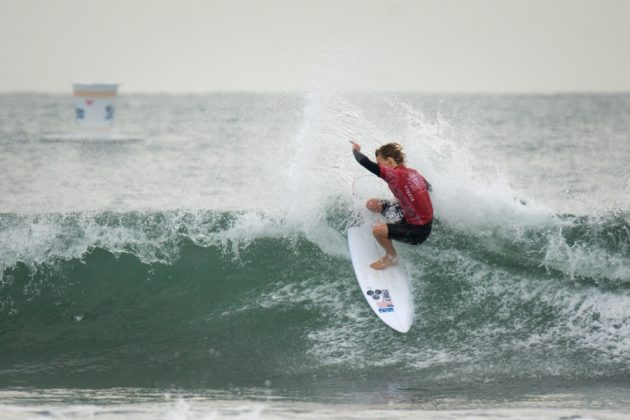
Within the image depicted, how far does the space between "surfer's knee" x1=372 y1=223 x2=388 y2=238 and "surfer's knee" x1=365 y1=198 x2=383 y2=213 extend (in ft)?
1.40

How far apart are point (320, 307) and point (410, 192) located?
1.65 meters

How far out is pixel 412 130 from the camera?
1145 cm

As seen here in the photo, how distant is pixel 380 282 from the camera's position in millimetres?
9562

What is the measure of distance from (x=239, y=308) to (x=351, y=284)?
1.29m

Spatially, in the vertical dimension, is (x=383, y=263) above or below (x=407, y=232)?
below

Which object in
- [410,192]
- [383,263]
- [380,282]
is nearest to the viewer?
[410,192]

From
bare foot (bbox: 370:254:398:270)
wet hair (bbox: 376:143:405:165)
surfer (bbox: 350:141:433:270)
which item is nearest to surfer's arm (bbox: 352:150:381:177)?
surfer (bbox: 350:141:433:270)

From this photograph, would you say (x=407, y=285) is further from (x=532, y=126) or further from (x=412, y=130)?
(x=532, y=126)

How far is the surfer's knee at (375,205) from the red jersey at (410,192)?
474 millimetres

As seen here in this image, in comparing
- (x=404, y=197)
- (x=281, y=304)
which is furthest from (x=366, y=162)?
(x=281, y=304)

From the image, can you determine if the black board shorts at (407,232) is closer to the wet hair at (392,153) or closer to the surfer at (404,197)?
the surfer at (404,197)

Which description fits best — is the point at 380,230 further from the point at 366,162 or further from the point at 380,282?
the point at 366,162

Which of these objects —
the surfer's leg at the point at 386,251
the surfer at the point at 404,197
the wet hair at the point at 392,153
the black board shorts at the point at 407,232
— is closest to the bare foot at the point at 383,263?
the surfer's leg at the point at 386,251

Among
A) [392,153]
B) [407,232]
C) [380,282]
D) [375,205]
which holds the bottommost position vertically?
[380,282]
